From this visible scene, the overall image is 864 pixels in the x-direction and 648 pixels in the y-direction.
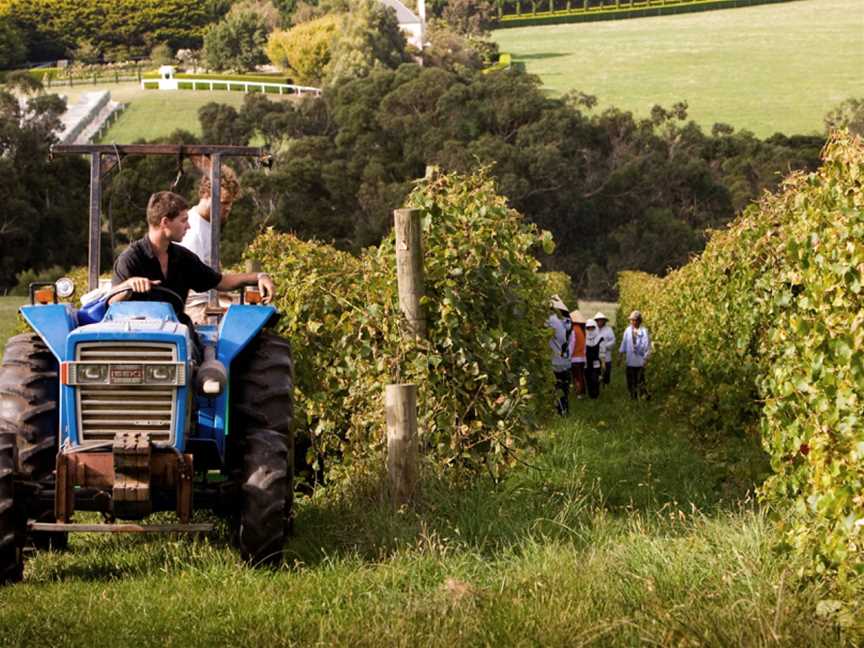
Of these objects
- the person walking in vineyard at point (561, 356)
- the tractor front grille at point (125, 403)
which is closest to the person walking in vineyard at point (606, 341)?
the person walking in vineyard at point (561, 356)

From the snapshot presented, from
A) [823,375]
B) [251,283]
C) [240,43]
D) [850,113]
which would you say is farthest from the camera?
[240,43]

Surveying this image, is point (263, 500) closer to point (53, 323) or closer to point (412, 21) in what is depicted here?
point (53, 323)

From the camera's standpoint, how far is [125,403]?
836 centimetres

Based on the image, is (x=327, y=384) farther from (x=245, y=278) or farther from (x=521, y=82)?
(x=521, y=82)

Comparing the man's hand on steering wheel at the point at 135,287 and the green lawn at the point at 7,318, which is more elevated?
the man's hand on steering wheel at the point at 135,287

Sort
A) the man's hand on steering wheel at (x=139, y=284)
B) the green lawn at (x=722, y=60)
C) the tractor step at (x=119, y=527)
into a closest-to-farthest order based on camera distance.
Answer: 1. the tractor step at (x=119, y=527)
2. the man's hand on steering wheel at (x=139, y=284)
3. the green lawn at (x=722, y=60)

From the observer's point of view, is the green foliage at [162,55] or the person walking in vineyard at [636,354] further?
the green foliage at [162,55]

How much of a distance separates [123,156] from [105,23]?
13593cm

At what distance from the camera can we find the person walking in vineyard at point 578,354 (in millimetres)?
22625

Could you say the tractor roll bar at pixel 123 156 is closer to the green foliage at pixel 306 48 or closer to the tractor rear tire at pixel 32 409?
the tractor rear tire at pixel 32 409

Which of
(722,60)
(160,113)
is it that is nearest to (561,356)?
(160,113)

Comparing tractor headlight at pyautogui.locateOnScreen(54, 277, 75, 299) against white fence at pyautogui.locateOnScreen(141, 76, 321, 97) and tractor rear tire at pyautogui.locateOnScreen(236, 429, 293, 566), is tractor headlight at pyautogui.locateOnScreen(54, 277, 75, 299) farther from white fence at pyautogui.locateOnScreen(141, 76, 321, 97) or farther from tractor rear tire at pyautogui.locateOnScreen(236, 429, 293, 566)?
white fence at pyautogui.locateOnScreen(141, 76, 321, 97)

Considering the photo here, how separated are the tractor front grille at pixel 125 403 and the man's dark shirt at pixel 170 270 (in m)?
0.62

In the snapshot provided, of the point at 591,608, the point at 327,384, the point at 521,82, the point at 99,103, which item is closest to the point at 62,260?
the point at 521,82
